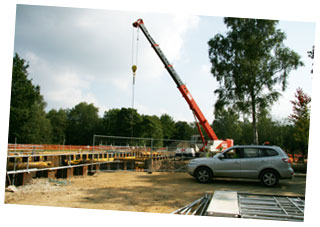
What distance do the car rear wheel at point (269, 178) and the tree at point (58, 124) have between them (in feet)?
184

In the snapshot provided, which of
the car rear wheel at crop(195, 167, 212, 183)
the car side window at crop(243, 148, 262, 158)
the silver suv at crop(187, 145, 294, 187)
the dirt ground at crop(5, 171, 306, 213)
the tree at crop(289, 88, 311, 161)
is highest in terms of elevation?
the tree at crop(289, 88, 311, 161)

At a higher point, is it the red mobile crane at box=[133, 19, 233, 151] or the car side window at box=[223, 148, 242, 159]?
the red mobile crane at box=[133, 19, 233, 151]

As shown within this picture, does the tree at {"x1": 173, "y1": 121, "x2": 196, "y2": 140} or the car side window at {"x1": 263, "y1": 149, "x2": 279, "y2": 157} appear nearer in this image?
the car side window at {"x1": 263, "y1": 149, "x2": 279, "y2": 157}

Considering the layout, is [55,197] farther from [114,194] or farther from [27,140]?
[27,140]

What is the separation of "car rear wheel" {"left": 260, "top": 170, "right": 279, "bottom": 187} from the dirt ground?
0.75ft

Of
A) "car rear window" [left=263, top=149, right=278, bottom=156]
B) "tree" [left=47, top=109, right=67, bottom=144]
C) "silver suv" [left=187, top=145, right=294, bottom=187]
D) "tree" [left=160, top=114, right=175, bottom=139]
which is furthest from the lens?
"tree" [left=160, top=114, right=175, bottom=139]

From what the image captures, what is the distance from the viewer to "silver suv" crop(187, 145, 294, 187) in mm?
9734

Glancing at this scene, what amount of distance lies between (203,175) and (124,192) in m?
3.66

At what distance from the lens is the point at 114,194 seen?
802cm

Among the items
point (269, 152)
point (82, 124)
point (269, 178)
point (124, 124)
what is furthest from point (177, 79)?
point (82, 124)

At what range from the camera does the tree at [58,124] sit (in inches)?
2356

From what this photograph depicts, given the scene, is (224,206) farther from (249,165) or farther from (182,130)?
(182,130)

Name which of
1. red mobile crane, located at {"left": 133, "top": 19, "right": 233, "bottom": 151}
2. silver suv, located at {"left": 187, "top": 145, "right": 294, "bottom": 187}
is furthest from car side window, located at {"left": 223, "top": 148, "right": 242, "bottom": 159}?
red mobile crane, located at {"left": 133, "top": 19, "right": 233, "bottom": 151}

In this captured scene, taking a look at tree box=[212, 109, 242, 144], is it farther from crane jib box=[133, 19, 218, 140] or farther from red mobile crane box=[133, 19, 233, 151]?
crane jib box=[133, 19, 218, 140]
